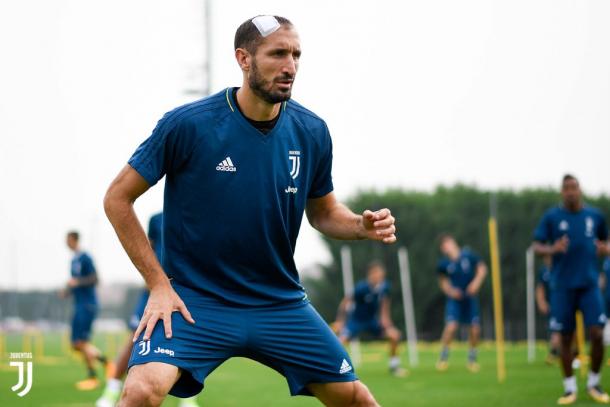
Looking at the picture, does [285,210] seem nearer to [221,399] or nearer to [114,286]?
[221,399]

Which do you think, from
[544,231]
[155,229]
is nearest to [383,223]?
[155,229]

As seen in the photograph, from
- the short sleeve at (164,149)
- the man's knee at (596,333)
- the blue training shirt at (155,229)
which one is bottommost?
the man's knee at (596,333)

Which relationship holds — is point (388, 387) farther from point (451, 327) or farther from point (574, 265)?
point (451, 327)

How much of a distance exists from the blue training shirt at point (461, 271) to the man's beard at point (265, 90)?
14215 millimetres

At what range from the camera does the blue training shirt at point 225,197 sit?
5125 mm

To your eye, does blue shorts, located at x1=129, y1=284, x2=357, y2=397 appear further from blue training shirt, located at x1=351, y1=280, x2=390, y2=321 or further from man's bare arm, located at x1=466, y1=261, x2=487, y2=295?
blue training shirt, located at x1=351, y1=280, x2=390, y2=321

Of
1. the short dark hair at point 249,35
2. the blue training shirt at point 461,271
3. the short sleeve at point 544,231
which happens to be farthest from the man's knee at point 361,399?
the blue training shirt at point 461,271

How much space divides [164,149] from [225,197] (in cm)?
40

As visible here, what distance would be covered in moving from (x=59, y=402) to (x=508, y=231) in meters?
21.8

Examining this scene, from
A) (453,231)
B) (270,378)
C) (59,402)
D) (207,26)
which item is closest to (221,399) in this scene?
(59,402)

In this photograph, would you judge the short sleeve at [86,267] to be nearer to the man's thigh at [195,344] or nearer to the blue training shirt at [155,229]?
the blue training shirt at [155,229]

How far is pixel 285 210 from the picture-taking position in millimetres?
5340

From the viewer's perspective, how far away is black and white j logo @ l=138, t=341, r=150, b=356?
4844mm

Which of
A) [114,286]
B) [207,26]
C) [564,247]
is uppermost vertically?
[207,26]
